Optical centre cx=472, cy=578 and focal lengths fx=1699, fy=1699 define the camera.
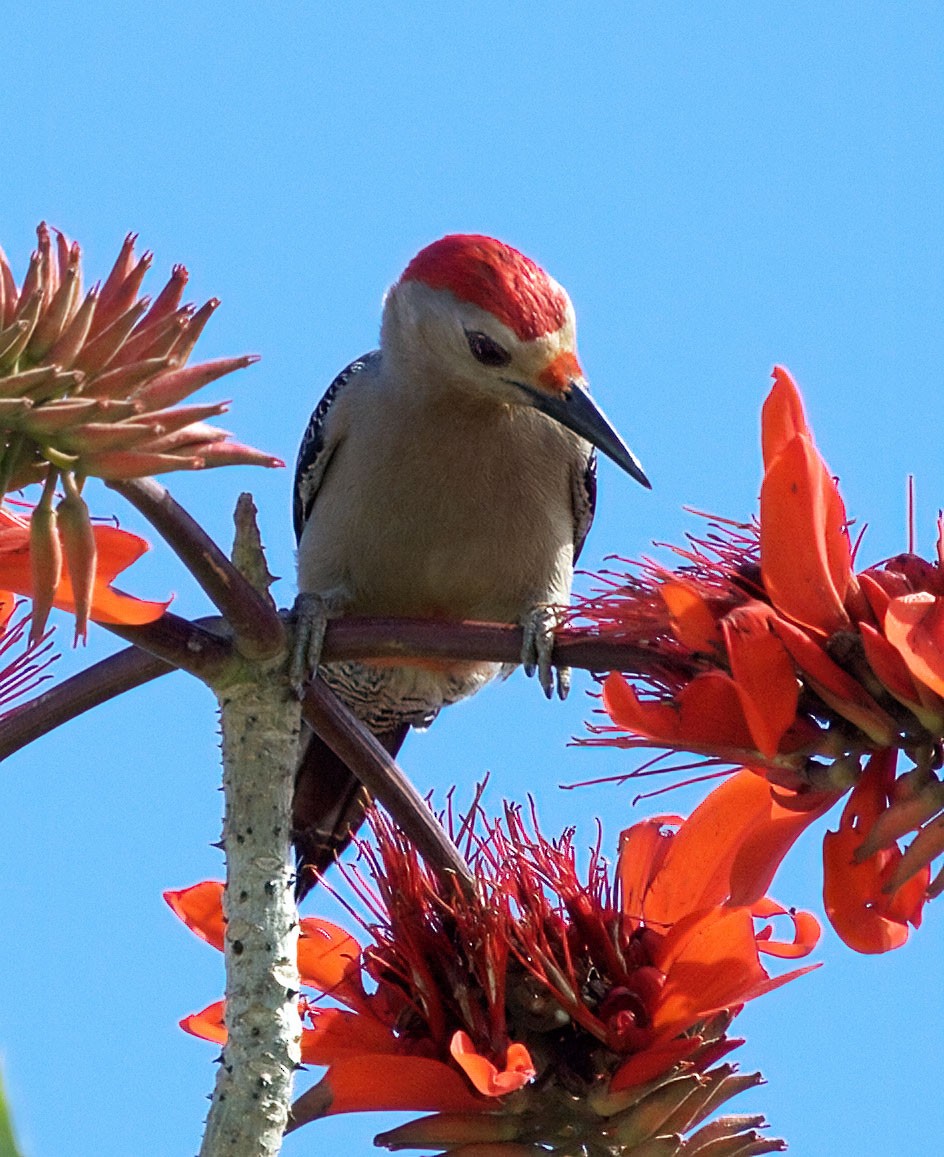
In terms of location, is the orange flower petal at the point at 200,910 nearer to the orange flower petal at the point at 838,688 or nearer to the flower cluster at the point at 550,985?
the flower cluster at the point at 550,985

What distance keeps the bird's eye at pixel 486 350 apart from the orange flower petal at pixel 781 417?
2.53 m

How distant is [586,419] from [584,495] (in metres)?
1.34

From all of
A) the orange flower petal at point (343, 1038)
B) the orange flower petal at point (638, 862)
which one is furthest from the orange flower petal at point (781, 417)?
the orange flower petal at point (343, 1038)

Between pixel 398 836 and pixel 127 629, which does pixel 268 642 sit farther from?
pixel 398 836

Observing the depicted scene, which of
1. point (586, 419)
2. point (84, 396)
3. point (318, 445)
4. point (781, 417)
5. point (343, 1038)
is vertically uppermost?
point (318, 445)

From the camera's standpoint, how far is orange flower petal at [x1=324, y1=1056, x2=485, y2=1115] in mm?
2852

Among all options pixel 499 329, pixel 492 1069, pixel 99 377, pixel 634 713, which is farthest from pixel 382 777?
pixel 499 329

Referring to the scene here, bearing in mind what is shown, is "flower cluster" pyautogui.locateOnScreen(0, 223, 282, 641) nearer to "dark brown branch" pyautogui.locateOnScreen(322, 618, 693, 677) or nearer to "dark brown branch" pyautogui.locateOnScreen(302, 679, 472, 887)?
"dark brown branch" pyautogui.locateOnScreen(322, 618, 693, 677)

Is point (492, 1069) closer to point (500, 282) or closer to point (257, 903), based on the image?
point (257, 903)

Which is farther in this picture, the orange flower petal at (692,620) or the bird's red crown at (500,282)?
the bird's red crown at (500,282)

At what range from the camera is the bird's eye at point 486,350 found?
5008 millimetres

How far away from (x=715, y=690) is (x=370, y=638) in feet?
2.17

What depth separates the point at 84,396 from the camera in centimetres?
205

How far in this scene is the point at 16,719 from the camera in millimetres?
2680
